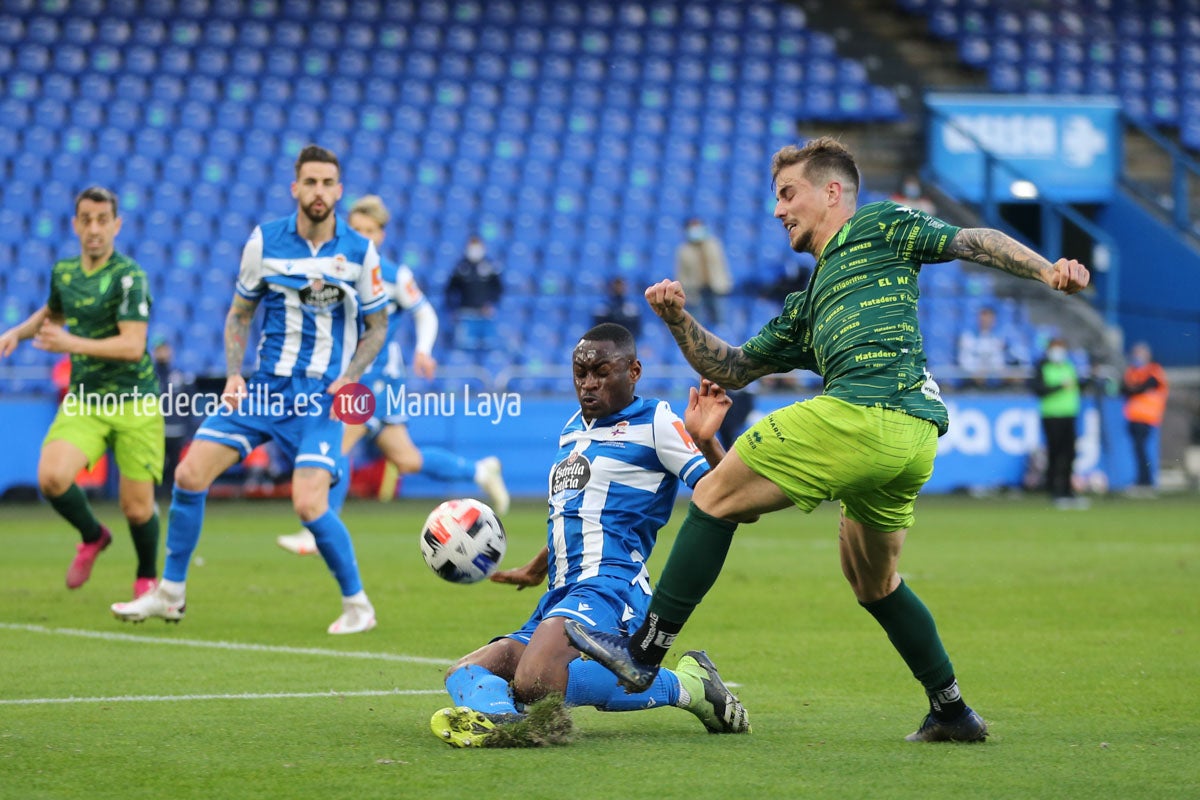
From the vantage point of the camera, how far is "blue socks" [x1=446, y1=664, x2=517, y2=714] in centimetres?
530

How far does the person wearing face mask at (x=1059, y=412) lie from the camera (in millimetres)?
20078

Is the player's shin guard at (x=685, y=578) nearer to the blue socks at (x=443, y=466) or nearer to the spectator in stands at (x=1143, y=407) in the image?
the blue socks at (x=443, y=466)

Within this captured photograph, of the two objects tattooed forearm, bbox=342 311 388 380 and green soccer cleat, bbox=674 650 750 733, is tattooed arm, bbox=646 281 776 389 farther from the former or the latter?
tattooed forearm, bbox=342 311 388 380

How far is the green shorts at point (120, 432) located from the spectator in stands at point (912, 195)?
14.1 meters

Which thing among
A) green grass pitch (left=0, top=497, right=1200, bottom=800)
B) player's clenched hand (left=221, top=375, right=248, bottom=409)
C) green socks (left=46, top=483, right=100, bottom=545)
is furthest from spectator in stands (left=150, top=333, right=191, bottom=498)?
player's clenched hand (left=221, top=375, right=248, bottom=409)

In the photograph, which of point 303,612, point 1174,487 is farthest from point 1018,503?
point 303,612

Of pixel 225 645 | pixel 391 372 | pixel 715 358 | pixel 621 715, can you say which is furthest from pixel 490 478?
pixel 715 358

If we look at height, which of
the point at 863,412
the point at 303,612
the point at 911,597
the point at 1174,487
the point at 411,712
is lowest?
the point at 1174,487

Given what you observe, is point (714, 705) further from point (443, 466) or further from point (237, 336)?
point (443, 466)

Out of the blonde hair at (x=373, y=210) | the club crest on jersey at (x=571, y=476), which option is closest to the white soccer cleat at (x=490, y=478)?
the blonde hair at (x=373, y=210)

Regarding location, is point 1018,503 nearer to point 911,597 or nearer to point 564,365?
point 564,365

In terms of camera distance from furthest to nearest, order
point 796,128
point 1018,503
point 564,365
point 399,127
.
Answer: point 796,128, point 399,127, point 564,365, point 1018,503

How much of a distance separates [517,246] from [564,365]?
2660 mm

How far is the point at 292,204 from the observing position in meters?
23.0
